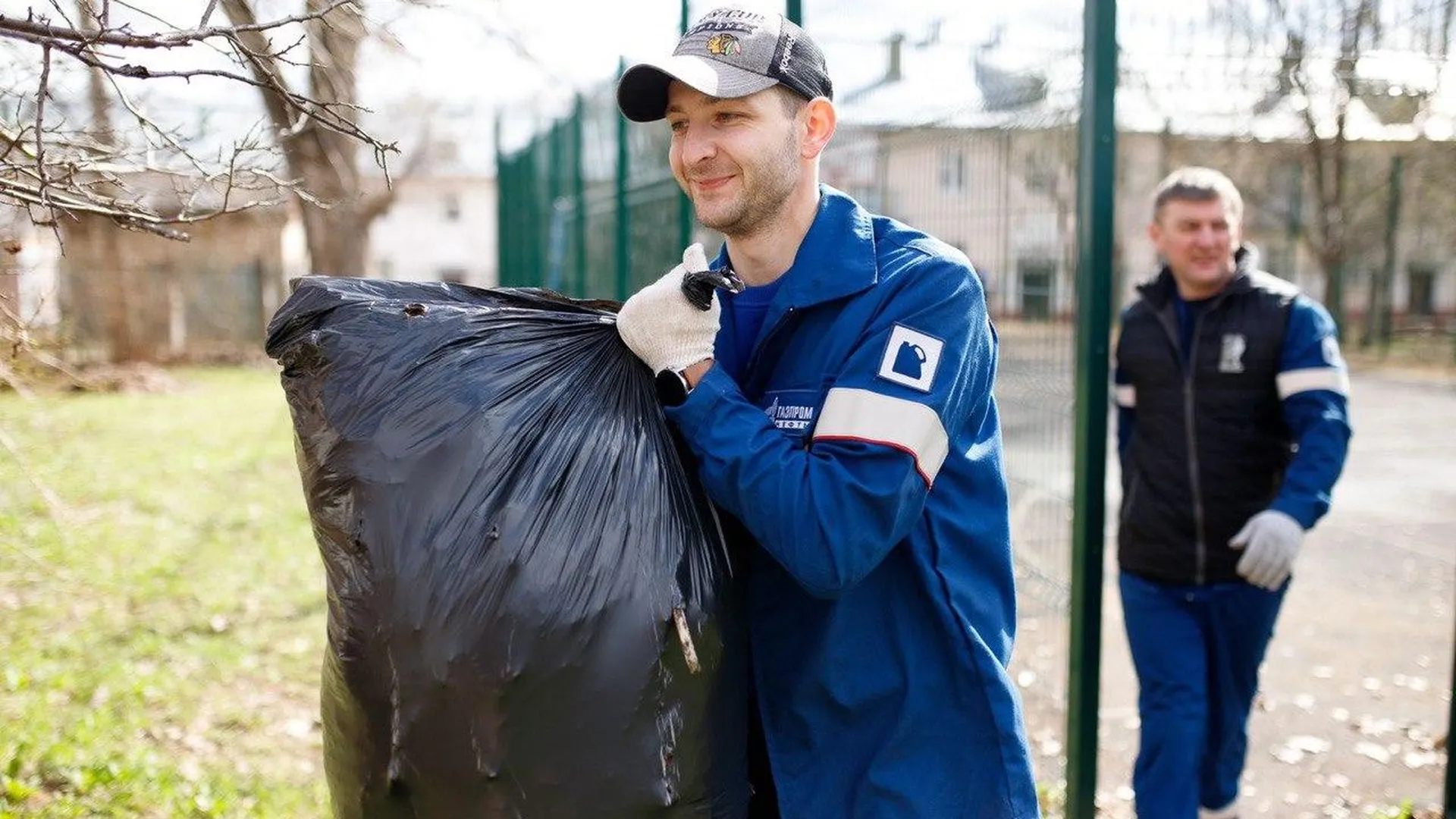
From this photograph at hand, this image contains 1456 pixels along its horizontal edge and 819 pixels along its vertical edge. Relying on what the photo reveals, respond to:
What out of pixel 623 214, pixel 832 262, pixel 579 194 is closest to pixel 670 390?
pixel 832 262

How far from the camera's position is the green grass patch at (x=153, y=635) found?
3555 mm

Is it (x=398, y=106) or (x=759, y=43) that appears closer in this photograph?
(x=759, y=43)

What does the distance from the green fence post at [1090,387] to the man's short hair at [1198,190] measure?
0.55 meters

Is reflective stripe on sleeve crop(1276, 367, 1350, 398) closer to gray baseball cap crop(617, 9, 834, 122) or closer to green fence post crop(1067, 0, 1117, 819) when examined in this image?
green fence post crop(1067, 0, 1117, 819)

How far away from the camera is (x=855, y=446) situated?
1.62 meters

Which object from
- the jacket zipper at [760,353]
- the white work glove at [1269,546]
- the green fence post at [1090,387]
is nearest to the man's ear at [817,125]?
the jacket zipper at [760,353]

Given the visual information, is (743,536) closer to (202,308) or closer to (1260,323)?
(1260,323)

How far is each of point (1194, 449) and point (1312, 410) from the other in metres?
0.31

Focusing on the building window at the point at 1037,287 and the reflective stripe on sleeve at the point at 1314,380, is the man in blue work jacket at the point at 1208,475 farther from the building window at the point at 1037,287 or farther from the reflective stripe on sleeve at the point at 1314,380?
the building window at the point at 1037,287

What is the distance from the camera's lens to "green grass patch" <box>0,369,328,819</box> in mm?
3555

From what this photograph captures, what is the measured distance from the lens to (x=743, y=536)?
1.83 m

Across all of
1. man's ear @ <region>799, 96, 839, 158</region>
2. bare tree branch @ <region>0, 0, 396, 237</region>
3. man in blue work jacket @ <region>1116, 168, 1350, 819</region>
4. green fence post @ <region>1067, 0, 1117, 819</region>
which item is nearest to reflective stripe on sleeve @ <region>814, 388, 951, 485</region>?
man's ear @ <region>799, 96, 839, 158</region>

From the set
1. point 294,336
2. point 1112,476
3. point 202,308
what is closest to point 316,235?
point 1112,476

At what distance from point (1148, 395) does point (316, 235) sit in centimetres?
774
